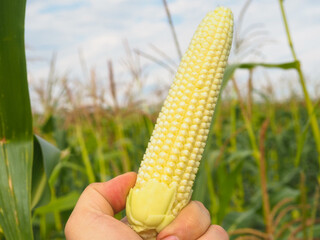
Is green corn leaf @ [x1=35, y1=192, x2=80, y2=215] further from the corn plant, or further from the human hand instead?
the human hand

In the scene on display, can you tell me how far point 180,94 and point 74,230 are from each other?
0.47 metres

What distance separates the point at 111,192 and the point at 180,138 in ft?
0.85

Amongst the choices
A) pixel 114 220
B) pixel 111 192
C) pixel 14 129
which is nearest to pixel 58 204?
pixel 14 129

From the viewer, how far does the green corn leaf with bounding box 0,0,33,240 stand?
3.92ft

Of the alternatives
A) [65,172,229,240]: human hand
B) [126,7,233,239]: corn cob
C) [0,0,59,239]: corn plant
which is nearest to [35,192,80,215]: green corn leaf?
[0,0,59,239]: corn plant

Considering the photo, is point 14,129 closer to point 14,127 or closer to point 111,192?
point 14,127

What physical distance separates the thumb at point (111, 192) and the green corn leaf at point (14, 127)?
276mm

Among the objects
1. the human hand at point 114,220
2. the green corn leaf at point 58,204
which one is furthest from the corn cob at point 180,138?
the green corn leaf at point 58,204

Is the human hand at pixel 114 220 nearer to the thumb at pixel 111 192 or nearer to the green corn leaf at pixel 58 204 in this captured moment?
the thumb at pixel 111 192

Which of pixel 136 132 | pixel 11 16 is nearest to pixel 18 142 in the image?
pixel 11 16

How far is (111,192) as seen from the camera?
1.10 metres

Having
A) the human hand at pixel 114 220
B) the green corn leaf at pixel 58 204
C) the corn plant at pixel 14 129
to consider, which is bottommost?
the green corn leaf at pixel 58 204

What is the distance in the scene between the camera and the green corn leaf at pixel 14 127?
120cm

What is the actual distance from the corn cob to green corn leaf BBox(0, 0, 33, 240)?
0.40m
